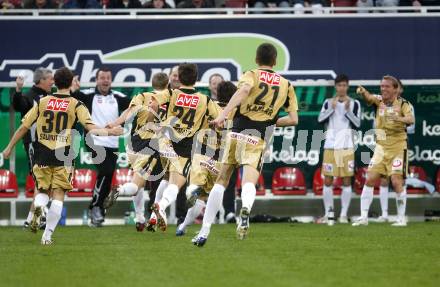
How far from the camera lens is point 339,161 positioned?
62.6 ft

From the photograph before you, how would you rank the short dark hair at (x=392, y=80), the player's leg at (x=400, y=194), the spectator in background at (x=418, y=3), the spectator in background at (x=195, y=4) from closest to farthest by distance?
the short dark hair at (x=392, y=80)
the player's leg at (x=400, y=194)
the spectator in background at (x=195, y=4)
the spectator in background at (x=418, y=3)

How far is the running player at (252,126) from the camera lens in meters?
12.8

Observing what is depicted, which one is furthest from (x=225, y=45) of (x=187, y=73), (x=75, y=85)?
(x=187, y=73)

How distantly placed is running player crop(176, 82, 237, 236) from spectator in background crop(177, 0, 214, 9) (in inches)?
208

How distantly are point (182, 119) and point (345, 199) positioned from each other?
5.58m

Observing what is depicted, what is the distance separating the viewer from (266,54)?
42.9ft

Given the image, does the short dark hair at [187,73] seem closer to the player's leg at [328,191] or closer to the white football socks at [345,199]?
the player's leg at [328,191]

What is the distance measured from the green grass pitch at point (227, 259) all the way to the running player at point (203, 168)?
0.46 meters

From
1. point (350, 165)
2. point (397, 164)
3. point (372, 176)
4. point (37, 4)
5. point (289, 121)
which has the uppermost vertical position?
point (37, 4)

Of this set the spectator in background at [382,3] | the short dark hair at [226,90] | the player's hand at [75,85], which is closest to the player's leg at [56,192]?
the short dark hair at [226,90]

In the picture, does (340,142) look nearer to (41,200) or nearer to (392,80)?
(392,80)

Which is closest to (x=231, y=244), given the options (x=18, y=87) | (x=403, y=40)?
(x=18, y=87)

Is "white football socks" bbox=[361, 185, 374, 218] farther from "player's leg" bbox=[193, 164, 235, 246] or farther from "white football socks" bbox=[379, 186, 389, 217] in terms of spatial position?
"player's leg" bbox=[193, 164, 235, 246]

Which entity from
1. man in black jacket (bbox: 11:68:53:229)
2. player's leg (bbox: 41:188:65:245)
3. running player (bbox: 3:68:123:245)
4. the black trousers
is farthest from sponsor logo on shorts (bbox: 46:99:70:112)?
the black trousers
